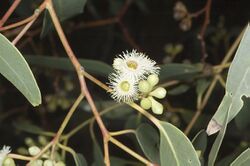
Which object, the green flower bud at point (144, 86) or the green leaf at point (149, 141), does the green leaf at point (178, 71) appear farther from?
the green flower bud at point (144, 86)

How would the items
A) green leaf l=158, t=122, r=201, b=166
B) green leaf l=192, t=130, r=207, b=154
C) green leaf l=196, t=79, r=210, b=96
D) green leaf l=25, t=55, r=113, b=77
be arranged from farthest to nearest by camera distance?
green leaf l=196, t=79, r=210, b=96 → green leaf l=25, t=55, r=113, b=77 → green leaf l=192, t=130, r=207, b=154 → green leaf l=158, t=122, r=201, b=166

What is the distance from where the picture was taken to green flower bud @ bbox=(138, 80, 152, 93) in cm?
122

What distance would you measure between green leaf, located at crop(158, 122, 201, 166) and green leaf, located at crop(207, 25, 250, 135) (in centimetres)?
6

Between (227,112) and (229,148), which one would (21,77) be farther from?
(229,148)

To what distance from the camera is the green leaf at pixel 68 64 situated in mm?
1594

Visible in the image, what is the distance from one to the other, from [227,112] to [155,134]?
0.35 meters

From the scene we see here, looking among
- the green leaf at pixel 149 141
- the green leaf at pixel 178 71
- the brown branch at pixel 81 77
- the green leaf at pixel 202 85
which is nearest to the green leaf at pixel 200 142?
the green leaf at pixel 149 141

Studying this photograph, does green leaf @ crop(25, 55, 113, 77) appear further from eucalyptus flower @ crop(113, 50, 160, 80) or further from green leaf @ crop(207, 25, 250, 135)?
green leaf @ crop(207, 25, 250, 135)

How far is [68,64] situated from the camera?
1.65m

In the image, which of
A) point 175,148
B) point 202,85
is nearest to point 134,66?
point 175,148

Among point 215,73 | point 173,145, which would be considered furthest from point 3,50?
point 215,73

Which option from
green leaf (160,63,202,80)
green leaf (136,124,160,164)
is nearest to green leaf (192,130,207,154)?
green leaf (136,124,160,164)

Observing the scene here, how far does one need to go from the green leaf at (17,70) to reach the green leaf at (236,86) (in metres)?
0.35

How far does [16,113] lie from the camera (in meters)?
2.31
